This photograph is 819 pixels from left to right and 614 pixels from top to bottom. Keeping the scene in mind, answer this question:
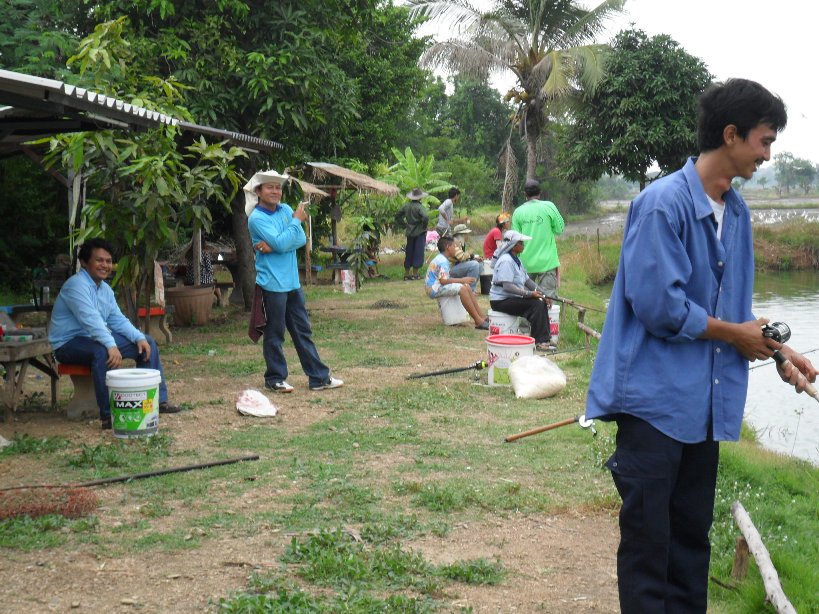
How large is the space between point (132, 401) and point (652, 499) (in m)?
4.47

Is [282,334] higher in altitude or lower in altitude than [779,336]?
lower

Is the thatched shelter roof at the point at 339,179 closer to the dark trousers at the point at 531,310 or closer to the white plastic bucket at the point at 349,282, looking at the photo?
the white plastic bucket at the point at 349,282

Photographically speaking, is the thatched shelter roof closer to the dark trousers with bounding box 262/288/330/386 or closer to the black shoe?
the dark trousers with bounding box 262/288/330/386

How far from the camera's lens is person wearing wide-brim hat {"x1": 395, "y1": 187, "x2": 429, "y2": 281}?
19500 mm

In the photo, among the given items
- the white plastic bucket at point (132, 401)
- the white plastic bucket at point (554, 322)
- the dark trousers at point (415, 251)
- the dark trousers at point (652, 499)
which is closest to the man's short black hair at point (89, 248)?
the white plastic bucket at point (132, 401)

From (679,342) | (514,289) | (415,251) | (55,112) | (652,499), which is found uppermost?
(55,112)

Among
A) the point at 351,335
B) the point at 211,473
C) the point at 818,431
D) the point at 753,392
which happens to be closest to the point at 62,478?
the point at 211,473

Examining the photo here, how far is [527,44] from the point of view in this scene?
90.5ft

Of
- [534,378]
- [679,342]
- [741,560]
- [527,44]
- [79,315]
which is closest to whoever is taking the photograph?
[679,342]

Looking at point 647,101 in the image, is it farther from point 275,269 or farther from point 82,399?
point 82,399

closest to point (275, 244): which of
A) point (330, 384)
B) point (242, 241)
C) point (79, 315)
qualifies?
point (330, 384)

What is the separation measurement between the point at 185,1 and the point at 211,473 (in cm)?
778

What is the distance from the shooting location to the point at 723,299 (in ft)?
10.7

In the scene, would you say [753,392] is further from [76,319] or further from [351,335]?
[76,319]
